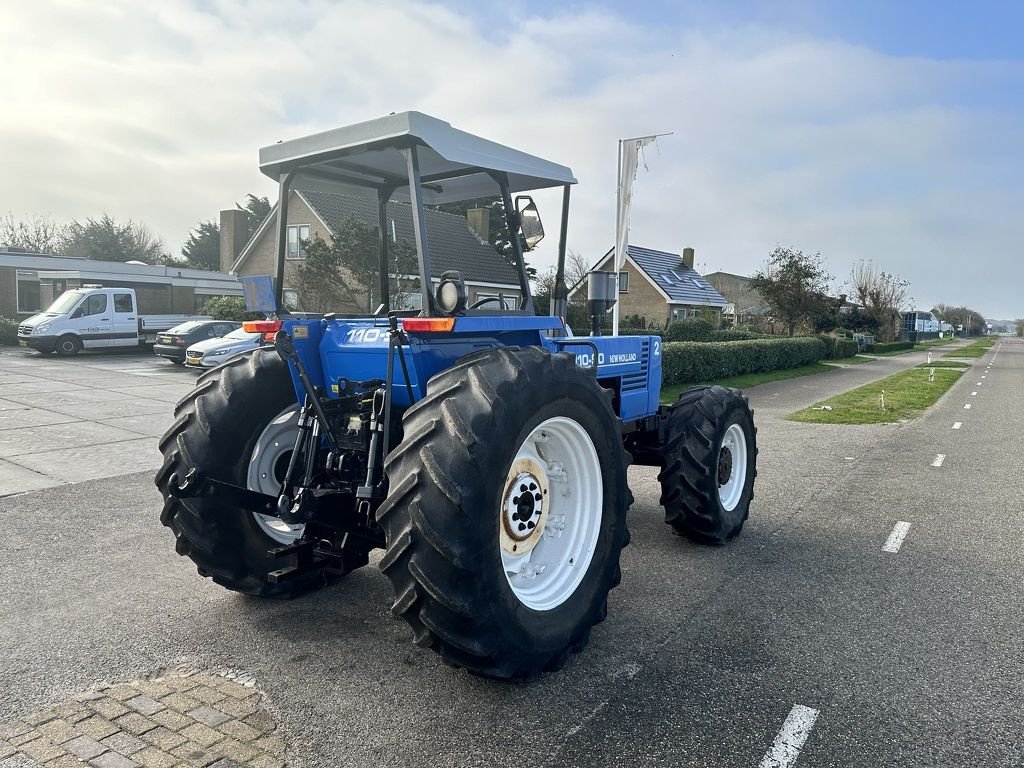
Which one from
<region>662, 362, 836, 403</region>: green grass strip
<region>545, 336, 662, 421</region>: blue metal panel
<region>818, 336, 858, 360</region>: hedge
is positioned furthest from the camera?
<region>818, 336, 858, 360</region>: hedge

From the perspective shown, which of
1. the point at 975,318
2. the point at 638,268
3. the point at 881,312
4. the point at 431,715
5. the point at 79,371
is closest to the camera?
the point at 431,715

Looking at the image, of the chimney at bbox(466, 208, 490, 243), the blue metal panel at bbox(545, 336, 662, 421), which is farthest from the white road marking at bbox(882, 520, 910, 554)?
the chimney at bbox(466, 208, 490, 243)

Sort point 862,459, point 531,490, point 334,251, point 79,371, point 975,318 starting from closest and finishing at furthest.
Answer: point 531,490
point 334,251
point 862,459
point 79,371
point 975,318

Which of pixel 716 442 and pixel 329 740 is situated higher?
pixel 716 442

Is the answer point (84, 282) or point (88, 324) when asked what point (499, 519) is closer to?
point (88, 324)

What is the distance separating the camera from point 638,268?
48875 millimetres

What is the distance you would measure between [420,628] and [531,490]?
2.92 ft

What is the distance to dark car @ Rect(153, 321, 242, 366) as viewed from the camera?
69.1 feet

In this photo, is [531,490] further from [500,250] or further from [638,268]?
[638,268]

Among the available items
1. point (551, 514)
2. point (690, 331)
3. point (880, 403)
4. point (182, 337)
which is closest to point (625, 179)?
point (880, 403)

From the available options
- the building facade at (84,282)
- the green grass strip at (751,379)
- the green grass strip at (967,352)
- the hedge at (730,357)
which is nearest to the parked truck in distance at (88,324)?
the building facade at (84,282)

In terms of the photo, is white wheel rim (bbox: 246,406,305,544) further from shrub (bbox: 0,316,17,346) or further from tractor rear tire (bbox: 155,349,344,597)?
shrub (bbox: 0,316,17,346)

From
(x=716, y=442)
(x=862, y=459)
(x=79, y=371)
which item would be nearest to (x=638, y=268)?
(x=79, y=371)

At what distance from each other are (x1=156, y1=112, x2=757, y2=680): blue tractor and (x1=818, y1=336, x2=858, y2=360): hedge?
31.9 meters
